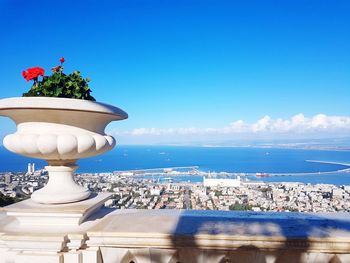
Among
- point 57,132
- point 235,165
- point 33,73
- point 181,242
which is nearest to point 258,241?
point 181,242

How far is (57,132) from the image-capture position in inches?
58.2

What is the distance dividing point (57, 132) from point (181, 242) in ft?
3.01

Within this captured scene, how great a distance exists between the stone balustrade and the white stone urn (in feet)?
0.86

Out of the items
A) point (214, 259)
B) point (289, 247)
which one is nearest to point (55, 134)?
point (214, 259)

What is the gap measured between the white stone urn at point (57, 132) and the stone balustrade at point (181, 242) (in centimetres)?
26

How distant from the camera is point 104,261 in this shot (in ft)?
4.81

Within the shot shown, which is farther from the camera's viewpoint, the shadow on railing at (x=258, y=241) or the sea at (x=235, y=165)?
the sea at (x=235, y=165)

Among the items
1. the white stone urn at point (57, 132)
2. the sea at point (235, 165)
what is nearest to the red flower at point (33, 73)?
the white stone urn at point (57, 132)

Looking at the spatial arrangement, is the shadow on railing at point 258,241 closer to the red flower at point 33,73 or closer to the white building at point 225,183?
the red flower at point 33,73

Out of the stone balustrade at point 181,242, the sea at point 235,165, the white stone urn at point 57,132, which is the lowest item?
the sea at point 235,165

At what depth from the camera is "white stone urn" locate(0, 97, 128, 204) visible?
1394 mm

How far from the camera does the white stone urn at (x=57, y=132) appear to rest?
54.9 inches

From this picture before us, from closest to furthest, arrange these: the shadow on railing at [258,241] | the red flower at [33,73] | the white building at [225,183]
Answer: the shadow on railing at [258,241]
the red flower at [33,73]
the white building at [225,183]

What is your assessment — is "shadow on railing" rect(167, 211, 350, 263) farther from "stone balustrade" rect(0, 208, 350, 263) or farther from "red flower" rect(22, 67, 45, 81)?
"red flower" rect(22, 67, 45, 81)
